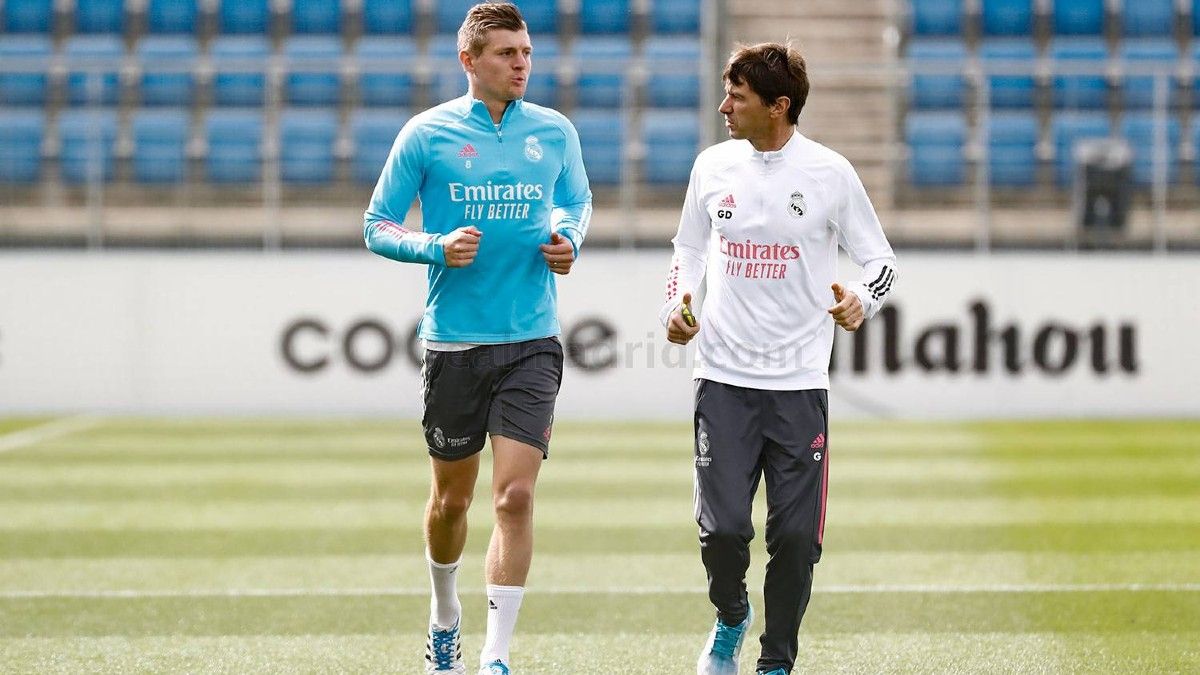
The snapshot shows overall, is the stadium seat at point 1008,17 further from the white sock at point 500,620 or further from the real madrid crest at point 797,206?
the white sock at point 500,620

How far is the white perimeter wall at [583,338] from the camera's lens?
1441 cm

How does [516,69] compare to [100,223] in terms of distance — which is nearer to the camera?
[516,69]

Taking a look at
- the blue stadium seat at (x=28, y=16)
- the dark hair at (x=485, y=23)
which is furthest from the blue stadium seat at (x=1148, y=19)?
the dark hair at (x=485, y=23)

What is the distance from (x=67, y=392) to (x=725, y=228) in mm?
11191

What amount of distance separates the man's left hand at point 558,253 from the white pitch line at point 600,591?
218 cm

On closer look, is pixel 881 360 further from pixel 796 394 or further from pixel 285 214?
pixel 796 394

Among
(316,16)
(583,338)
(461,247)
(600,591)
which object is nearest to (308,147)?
(583,338)

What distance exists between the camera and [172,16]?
1916 centimetres

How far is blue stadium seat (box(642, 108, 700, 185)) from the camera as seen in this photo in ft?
49.5

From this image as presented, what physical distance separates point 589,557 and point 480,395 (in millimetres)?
2837

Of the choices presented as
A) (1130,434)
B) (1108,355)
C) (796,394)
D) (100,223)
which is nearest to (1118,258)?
(1108,355)

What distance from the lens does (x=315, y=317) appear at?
14.5 metres

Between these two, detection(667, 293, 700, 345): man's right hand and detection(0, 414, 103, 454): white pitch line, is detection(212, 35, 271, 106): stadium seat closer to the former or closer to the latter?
detection(0, 414, 103, 454): white pitch line

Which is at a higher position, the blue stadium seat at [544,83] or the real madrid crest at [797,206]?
the blue stadium seat at [544,83]
